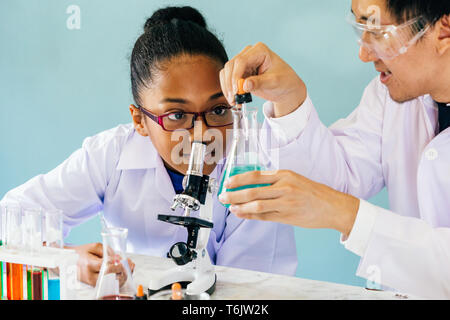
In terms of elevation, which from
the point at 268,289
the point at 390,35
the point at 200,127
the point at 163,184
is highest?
the point at 390,35

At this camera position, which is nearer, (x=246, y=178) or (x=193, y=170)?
(x=246, y=178)

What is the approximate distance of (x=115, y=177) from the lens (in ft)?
7.56

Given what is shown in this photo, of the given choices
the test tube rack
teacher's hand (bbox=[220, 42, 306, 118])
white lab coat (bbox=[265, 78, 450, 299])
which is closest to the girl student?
teacher's hand (bbox=[220, 42, 306, 118])

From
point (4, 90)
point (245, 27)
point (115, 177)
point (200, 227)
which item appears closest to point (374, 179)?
point (200, 227)

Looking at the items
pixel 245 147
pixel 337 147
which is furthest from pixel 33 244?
pixel 337 147

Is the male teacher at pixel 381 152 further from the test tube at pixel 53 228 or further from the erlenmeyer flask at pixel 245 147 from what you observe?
the test tube at pixel 53 228

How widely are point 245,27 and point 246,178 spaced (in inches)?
83.2

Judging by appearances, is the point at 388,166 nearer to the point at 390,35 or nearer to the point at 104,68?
the point at 390,35

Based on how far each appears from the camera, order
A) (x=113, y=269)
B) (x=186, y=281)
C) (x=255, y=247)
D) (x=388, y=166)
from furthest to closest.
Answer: (x=255, y=247) < (x=388, y=166) < (x=186, y=281) < (x=113, y=269)

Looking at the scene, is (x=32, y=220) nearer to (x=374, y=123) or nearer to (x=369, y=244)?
(x=369, y=244)

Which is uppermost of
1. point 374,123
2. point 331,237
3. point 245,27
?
point 245,27

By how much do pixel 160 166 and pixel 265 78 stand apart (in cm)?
67

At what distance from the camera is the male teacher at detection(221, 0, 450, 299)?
150cm

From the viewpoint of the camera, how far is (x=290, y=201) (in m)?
1.44
